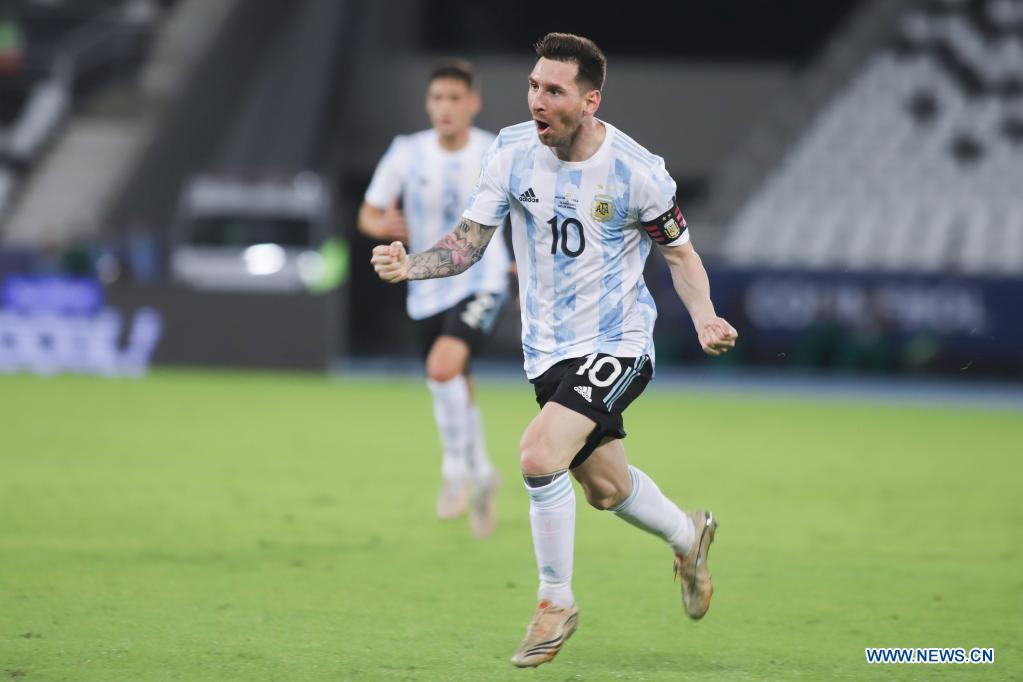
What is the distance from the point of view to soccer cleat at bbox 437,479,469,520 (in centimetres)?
931

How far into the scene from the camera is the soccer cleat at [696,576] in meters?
6.18

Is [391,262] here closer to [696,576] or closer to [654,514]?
[654,514]

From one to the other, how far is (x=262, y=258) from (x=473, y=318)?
16242mm

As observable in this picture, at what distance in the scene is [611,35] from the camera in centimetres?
3281

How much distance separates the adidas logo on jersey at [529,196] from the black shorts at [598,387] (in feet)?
1.97

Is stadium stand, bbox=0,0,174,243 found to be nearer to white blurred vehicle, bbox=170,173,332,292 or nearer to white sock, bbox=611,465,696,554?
white blurred vehicle, bbox=170,173,332,292

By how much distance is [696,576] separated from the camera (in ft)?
20.4

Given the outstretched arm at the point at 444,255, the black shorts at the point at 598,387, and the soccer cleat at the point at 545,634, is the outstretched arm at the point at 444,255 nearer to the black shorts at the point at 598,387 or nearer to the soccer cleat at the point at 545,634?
the black shorts at the point at 598,387

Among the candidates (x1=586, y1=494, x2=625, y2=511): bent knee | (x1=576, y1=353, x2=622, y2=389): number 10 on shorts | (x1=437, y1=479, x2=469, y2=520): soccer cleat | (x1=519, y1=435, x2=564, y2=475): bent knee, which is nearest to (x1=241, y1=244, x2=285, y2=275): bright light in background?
(x1=437, y1=479, x2=469, y2=520): soccer cleat

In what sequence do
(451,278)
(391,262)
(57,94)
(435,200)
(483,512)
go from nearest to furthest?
(391,262) → (483,512) → (451,278) → (435,200) → (57,94)

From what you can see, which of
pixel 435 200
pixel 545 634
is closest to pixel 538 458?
pixel 545 634

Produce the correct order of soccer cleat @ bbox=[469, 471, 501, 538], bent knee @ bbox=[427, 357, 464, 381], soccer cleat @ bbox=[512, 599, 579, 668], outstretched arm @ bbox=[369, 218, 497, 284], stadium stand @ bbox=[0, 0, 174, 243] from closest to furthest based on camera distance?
1. soccer cleat @ bbox=[512, 599, 579, 668]
2. outstretched arm @ bbox=[369, 218, 497, 284]
3. soccer cleat @ bbox=[469, 471, 501, 538]
4. bent knee @ bbox=[427, 357, 464, 381]
5. stadium stand @ bbox=[0, 0, 174, 243]

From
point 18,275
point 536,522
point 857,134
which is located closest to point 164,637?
point 536,522

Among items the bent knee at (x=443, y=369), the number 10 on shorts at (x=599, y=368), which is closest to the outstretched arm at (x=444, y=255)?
the number 10 on shorts at (x=599, y=368)
